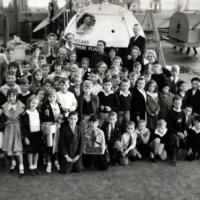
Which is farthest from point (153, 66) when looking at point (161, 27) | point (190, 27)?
point (161, 27)

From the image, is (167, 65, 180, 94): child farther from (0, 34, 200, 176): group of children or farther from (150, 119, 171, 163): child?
(150, 119, 171, 163): child

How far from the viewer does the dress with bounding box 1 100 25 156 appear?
4.55 m

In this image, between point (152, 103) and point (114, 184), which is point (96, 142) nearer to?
point (114, 184)

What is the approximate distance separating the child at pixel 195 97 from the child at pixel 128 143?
4.43ft

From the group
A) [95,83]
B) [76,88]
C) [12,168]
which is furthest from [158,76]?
[12,168]

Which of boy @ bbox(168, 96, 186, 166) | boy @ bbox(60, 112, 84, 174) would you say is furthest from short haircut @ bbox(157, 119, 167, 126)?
boy @ bbox(60, 112, 84, 174)

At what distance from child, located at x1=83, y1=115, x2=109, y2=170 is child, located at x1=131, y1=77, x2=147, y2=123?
2.76ft

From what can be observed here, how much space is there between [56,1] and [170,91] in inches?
482

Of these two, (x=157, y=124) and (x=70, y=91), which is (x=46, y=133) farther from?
(x=157, y=124)

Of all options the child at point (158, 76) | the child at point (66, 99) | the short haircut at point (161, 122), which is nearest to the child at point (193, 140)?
the short haircut at point (161, 122)

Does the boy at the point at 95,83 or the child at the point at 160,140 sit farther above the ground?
the boy at the point at 95,83

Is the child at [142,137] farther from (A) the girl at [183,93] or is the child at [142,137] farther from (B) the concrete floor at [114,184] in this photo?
(A) the girl at [183,93]

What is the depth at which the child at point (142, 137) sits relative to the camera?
5.15m

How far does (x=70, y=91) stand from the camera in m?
5.14
